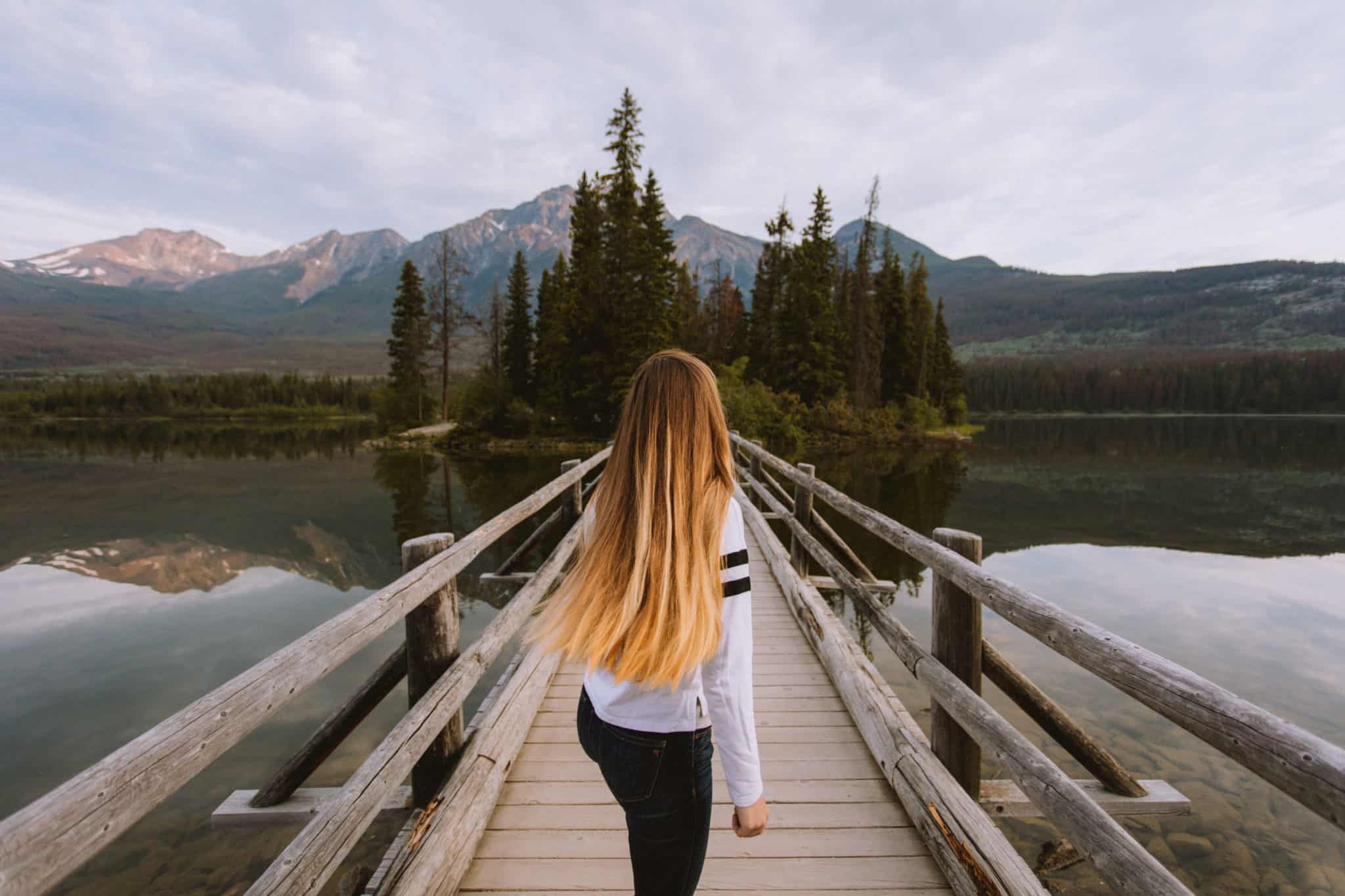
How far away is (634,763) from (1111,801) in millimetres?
3374

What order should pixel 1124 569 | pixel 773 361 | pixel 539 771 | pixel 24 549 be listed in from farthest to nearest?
pixel 773 361 → pixel 24 549 → pixel 1124 569 → pixel 539 771

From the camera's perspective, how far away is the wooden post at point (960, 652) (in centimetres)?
314

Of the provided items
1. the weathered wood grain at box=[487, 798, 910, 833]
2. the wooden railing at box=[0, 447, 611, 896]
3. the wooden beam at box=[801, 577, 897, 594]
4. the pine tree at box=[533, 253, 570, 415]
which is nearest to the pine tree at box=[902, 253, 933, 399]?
the pine tree at box=[533, 253, 570, 415]

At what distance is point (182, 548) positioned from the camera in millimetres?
15102

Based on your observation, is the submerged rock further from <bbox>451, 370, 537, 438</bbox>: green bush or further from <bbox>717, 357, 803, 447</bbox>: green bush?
<bbox>451, 370, 537, 438</bbox>: green bush

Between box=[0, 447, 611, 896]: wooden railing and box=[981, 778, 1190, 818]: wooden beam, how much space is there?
2.93 m

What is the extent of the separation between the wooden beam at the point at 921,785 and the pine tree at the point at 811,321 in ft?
113

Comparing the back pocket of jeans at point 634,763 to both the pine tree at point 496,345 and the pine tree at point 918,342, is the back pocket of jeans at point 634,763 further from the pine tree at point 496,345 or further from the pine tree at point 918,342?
Answer: the pine tree at point 918,342

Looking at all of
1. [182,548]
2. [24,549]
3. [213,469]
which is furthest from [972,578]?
[213,469]

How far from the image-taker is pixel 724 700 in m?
1.69

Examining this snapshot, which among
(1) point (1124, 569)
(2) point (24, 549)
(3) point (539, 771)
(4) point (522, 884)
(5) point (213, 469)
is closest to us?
(4) point (522, 884)

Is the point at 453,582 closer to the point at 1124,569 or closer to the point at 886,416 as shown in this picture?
the point at 1124,569

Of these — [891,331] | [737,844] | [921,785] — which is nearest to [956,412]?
[891,331]

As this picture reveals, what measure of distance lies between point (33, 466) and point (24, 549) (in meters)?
23.4
